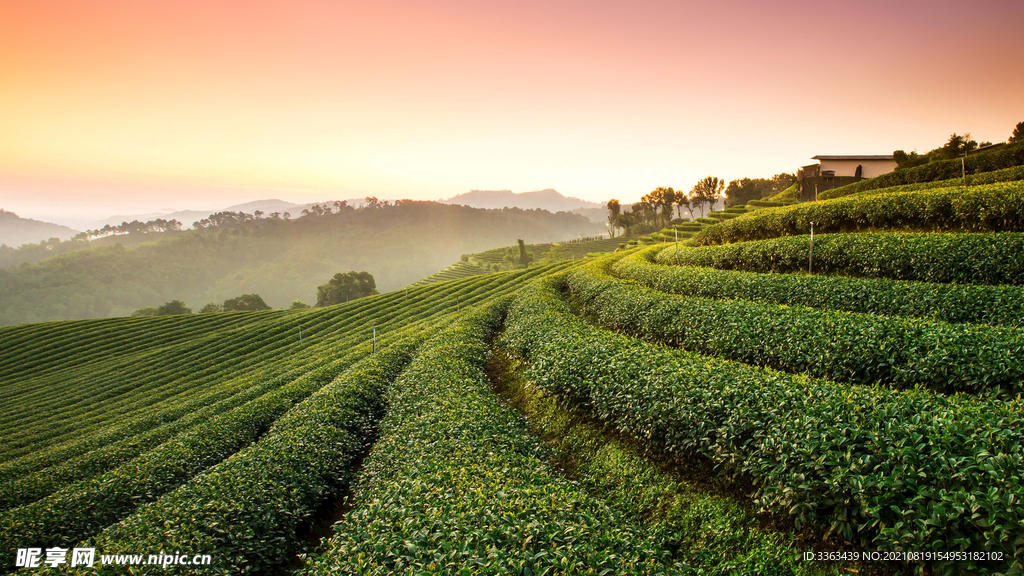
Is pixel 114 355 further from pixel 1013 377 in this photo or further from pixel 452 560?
pixel 1013 377

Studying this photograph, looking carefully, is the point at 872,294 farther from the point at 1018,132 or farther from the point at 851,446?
the point at 1018,132

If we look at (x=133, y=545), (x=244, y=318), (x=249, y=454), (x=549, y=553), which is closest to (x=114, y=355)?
(x=244, y=318)

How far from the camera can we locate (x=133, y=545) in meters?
6.95

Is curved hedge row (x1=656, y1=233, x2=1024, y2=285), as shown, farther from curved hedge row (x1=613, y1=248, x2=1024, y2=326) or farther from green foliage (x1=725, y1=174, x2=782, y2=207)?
green foliage (x1=725, y1=174, x2=782, y2=207)

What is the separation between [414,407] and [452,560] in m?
7.64

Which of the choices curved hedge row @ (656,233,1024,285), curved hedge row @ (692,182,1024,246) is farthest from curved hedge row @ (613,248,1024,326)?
curved hedge row @ (692,182,1024,246)

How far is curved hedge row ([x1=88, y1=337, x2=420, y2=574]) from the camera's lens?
7.20 m

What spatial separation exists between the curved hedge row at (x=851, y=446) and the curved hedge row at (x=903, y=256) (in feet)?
34.3

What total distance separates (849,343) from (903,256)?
8.97 metres

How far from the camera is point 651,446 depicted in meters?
8.74

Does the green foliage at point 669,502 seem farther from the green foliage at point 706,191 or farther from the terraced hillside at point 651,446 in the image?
the green foliage at point 706,191

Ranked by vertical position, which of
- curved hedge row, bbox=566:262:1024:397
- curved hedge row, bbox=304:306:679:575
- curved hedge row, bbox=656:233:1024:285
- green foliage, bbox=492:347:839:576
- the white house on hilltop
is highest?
the white house on hilltop

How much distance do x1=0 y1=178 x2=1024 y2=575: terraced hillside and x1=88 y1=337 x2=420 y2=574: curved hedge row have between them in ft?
0.18

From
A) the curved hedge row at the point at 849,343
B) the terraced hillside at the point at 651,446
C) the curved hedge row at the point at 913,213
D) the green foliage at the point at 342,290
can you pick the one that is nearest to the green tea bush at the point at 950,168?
the curved hedge row at the point at 913,213
